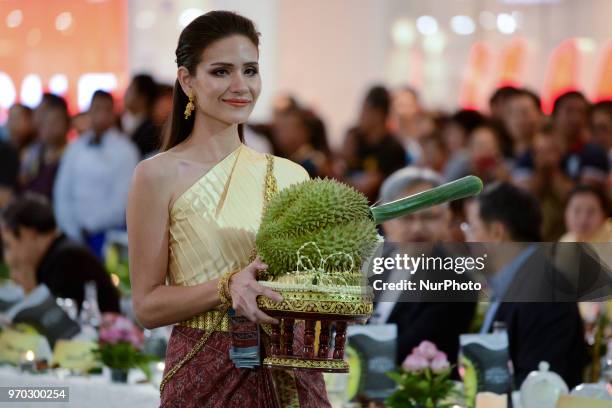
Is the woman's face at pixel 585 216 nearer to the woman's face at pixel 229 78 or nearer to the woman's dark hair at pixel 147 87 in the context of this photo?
the woman's dark hair at pixel 147 87

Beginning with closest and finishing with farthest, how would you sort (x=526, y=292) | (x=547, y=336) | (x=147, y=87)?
(x=526, y=292)
(x=547, y=336)
(x=147, y=87)

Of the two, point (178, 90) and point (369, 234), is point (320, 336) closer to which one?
point (369, 234)

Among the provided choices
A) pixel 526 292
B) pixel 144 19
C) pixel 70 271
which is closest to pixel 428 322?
pixel 526 292

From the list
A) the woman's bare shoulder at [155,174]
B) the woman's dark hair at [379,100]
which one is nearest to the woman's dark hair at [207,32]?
the woman's bare shoulder at [155,174]

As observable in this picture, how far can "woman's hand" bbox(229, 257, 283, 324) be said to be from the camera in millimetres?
2434

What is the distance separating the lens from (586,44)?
41.4 ft

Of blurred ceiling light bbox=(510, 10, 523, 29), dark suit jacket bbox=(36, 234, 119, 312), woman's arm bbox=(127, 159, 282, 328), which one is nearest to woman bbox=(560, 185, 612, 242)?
dark suit jacket bbox=(36, 234, 119, 312)

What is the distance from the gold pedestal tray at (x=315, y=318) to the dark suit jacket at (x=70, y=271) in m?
3.69

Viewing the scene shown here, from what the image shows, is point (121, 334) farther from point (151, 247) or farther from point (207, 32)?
point (207, 32)

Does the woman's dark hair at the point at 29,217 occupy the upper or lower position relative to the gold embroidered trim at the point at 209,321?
upper

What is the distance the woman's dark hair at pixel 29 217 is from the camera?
6195 mm

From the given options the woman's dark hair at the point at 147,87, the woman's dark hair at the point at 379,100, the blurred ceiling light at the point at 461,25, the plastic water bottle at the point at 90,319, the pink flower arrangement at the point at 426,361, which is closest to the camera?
the pink flower arrangement at the point at 426,361

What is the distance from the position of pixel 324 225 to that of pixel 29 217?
400 centimetres

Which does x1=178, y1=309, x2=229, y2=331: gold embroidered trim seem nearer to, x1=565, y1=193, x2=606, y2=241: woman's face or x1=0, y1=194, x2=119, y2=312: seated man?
x1=0, y1=194, x2=119, y2=312: seated man
